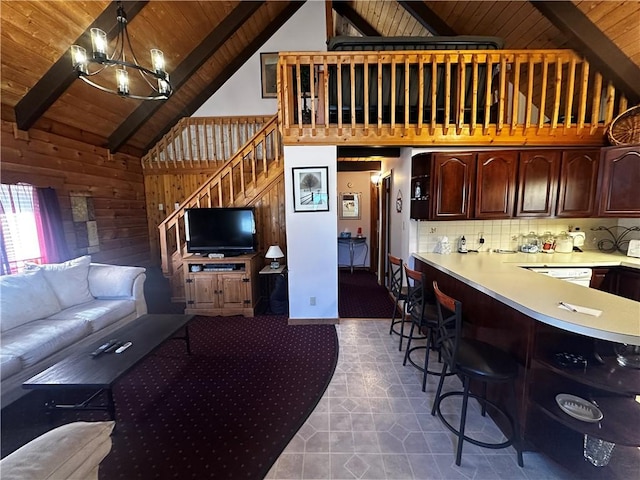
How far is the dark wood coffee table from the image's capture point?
172 centimetres

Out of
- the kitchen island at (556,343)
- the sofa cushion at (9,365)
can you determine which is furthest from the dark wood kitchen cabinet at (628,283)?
the sofa cushion at (9,365)

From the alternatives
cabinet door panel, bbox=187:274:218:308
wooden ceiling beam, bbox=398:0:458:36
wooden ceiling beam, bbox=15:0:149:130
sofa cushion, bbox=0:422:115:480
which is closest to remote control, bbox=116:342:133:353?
sofa cushion, bbox=0:422:115:480

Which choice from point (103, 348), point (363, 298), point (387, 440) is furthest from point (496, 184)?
point (103, 348)

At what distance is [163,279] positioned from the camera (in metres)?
4.52

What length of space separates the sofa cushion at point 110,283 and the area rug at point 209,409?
90cm

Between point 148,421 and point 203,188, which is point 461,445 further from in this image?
point 203,188

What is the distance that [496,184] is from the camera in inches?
125

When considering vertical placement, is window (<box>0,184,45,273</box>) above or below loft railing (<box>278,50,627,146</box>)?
below

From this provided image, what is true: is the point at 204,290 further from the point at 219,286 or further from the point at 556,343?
the point at 556,343

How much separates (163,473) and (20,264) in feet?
11.2

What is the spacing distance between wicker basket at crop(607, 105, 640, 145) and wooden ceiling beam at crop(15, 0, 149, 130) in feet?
18.2

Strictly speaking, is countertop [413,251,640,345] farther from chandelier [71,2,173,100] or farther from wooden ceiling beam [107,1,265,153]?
wooden ceiling beam [107,1,265,153]

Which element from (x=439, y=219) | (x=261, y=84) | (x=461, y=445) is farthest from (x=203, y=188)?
(x=461, y=445)

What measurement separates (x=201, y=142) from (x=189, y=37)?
198cm
